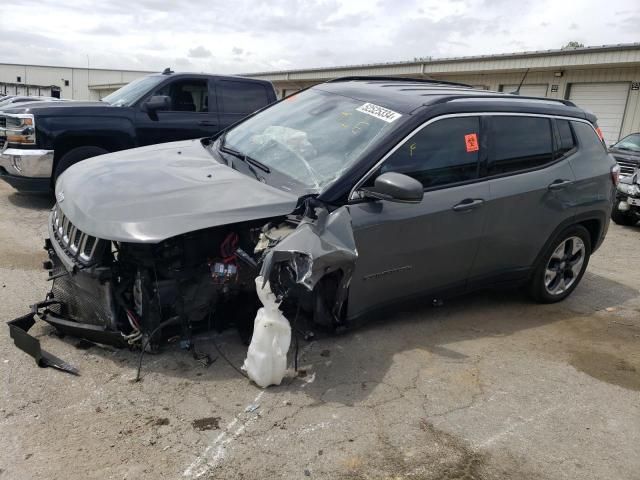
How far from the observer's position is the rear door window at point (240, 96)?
26.8 feet

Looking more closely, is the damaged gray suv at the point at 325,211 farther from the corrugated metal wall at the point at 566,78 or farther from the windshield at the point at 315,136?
the corrugated metal wall at the point at 566,78

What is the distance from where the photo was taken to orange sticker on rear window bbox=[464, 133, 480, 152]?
3.98m

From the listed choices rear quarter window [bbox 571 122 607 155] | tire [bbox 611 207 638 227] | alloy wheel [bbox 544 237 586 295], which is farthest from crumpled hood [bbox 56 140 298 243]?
tire [bbox 611 207 638 227]

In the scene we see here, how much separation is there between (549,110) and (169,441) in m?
4.00

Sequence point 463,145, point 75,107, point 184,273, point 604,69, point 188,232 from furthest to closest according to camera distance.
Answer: point 604,69
point 75,107
point 463,145
point 184,273
point 188,232

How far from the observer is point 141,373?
3205mm

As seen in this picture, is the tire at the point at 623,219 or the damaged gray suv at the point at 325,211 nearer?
the damaged gray suv at the point at 325,211

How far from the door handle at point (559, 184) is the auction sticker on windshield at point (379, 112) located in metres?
1.60

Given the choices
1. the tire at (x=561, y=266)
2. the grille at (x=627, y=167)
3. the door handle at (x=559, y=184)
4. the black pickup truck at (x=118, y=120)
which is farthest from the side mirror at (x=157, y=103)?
the grille at (x=627, y=167)

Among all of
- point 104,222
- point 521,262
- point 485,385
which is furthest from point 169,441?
point 521,262

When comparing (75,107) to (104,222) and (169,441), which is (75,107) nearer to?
(104,222)

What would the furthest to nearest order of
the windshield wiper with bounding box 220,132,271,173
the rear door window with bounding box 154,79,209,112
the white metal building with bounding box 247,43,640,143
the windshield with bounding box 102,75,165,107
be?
the white metal building with bounding box 247,43,640,143
the rear door window with bounding box 154,79,209,112
the windshield with bounding box 102,75,165,107
the windshield wiper with bounding box 220,132,271,173

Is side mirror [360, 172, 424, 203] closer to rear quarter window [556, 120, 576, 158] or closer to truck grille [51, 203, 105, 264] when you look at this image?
truck grille [51, 203, 105, 264]

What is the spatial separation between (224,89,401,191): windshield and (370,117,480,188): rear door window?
213 mm
